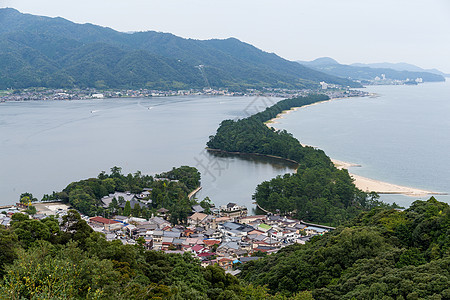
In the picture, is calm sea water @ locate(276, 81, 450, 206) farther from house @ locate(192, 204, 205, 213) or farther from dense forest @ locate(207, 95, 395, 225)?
house @ locate(192, 204, 205, 213)

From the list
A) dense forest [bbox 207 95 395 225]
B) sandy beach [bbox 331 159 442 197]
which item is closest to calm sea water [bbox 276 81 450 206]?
sandy beach [bbox 331 159 442 197]

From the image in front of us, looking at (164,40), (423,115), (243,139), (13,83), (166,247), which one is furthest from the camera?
(164,40)

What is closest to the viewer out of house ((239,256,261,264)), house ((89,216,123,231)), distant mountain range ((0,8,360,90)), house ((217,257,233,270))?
house ((217,257,233,270))

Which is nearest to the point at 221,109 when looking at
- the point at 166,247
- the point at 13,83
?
the point at 13,83

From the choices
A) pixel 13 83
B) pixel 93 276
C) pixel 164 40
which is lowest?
pixel 93 276

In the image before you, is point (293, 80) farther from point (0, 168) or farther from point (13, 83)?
point (0, 168)

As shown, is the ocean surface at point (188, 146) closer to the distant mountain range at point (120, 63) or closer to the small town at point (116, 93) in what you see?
the small town at point (116, 93)

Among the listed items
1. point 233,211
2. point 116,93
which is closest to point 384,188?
point 233,211
